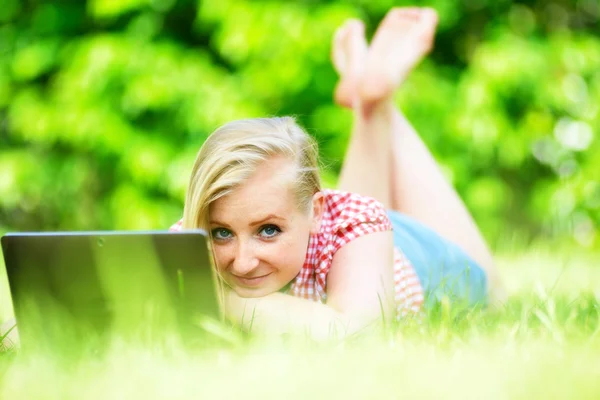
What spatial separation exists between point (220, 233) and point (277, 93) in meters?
3.12

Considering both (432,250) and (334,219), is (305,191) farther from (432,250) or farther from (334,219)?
(432,250)

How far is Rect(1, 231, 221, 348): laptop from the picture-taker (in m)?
1.27

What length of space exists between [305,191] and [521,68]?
3022 millimetres

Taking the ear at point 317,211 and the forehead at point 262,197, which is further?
the ear at point 317,211

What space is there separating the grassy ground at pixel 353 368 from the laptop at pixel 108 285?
5 cm

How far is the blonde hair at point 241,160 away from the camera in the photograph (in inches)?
61.7

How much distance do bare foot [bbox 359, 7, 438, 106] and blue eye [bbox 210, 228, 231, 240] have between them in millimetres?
1196

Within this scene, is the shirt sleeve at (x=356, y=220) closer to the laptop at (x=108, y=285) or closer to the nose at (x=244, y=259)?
the nose at (x=244, y=259)

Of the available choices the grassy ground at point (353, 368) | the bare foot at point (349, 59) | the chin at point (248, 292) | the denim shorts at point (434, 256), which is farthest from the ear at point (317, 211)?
the bare foot at point (349, 59)

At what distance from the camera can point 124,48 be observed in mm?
4590

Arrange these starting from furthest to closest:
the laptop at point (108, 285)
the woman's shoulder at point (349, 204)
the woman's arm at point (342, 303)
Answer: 1. the woman's shoulder at point (349, 204)
2. the woman's arm at point (342, 303)
3. the laptop at point (108, 285)

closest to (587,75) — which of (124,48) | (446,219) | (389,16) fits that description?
(389,16)

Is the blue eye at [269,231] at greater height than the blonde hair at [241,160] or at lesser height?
lesser

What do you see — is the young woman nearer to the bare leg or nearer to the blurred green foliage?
the bare leg
